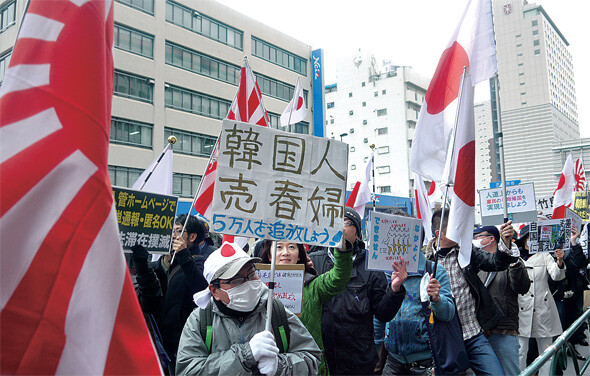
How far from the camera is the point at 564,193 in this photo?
9383 mm

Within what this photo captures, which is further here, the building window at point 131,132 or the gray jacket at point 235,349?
the building window at point 131,132

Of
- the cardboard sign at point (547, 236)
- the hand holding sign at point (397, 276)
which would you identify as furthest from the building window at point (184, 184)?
the hand holding sign at point (397, 276)

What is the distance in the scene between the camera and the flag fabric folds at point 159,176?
602cm

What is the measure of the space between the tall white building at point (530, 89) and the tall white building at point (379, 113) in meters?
49.3

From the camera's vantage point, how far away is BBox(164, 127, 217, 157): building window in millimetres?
31688

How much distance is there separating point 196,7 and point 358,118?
41796 millimetres

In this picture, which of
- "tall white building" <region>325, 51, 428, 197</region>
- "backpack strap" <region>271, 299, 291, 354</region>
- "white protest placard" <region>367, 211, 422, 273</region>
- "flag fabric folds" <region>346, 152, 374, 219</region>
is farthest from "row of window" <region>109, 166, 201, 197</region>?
"tall white building" <region>325, 51, 428, 197</region>

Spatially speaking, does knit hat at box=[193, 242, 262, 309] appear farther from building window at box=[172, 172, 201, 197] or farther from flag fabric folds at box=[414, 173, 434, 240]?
building window at box=[172, 172, 201, 197]

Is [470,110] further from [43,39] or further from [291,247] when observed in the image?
[43,39]

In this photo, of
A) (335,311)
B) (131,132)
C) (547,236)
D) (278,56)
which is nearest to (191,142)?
(131,132)

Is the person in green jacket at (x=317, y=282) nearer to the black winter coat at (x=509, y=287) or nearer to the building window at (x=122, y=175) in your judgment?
the black winter coat at (x=509, y=287)

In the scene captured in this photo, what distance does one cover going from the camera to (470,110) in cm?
452

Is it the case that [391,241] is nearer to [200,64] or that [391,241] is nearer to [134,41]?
[134,41]

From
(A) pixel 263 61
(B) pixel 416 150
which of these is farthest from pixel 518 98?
(B) pixel 416 150
